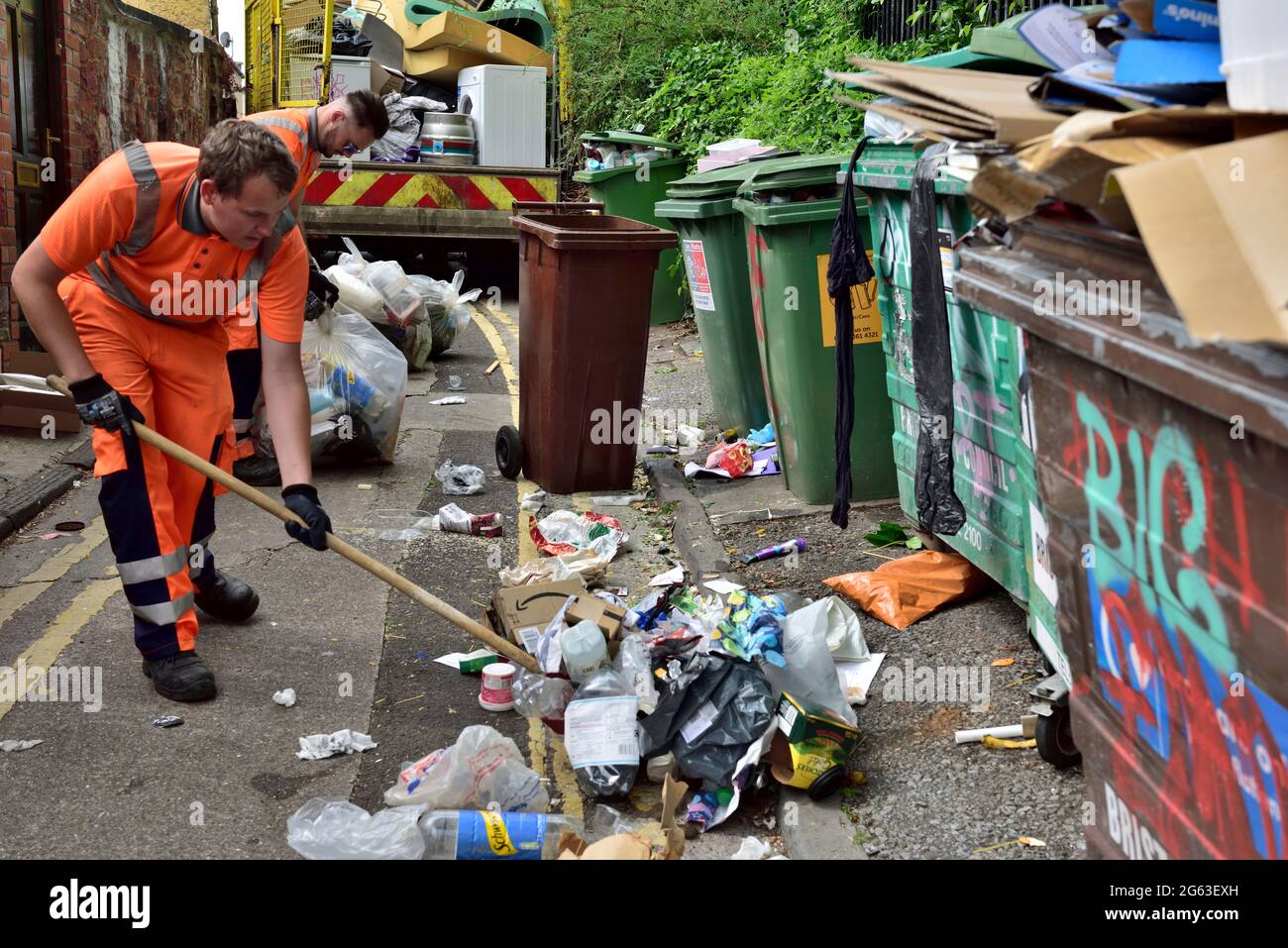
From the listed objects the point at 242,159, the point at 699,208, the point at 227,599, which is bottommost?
the point at 227,599

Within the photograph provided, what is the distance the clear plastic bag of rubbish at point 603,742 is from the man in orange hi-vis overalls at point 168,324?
907 mm

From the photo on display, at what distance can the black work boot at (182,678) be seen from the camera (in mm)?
3832

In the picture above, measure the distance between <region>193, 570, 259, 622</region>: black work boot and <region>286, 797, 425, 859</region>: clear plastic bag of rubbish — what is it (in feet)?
5.14

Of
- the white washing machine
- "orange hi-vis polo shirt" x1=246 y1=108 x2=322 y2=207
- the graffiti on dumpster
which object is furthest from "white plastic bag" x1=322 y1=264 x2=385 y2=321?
the graffiti on dumpster

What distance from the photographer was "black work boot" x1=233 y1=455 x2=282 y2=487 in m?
6.21

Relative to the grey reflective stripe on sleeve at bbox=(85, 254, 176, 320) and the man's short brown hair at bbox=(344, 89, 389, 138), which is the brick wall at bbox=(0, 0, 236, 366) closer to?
the man's short brown hair at bbox=(344, 89, 389, 138)

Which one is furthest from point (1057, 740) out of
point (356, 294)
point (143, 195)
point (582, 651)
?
point (356, 294)

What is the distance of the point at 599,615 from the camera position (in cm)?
388

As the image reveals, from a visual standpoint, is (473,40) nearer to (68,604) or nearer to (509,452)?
(509,452)

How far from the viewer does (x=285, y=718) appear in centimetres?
378

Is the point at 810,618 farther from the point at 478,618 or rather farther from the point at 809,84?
the point at 809,84

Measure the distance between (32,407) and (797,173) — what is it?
4.08m

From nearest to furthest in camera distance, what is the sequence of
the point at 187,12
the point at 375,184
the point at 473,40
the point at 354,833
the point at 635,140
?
1. the point at 354,833
2. the point at 635,140
3. the point at 375,184
4. the point at 473,40
5. the point at 187,12

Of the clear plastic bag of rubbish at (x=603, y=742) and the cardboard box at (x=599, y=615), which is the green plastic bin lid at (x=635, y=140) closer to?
the cardboard box at (x=599, y=615)
